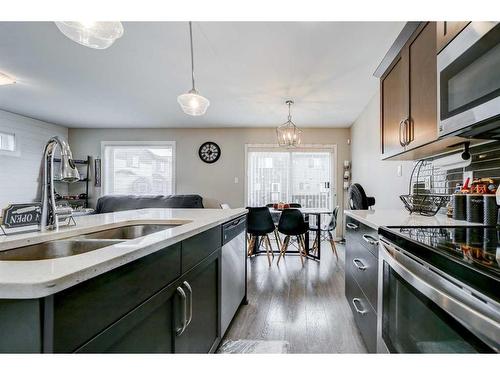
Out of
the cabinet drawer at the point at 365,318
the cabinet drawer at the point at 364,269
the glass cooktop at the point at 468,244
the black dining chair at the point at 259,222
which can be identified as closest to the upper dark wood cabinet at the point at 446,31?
the glass cooktop at the point at 468,244

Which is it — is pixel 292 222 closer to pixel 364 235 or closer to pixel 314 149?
pixel 364 235

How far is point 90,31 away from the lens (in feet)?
4.19

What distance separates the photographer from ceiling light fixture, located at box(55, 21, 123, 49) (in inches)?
48.7

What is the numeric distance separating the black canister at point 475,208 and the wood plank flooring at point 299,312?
1.07m

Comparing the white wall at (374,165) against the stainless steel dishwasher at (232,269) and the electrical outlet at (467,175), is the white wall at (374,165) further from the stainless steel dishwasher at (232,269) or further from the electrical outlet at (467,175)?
the stainless steel dishwasher at (232,269)

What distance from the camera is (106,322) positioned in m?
0.72

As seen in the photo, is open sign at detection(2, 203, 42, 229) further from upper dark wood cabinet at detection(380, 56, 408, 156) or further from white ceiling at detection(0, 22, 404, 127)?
upper dark wood cabinet at detection(380, 56, 408, 156)

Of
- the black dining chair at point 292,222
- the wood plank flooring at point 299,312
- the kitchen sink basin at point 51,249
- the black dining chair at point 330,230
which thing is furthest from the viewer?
the black dining chair at point 330,230

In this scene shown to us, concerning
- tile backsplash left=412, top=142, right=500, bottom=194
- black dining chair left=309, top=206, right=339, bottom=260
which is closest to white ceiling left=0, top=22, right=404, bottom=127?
tile backsplash left=412, top=142, right=500, bottom=194

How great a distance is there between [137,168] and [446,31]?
20.0 ft

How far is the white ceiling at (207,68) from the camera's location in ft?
7.94
